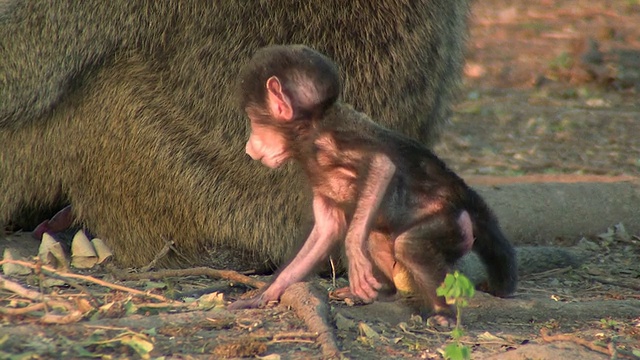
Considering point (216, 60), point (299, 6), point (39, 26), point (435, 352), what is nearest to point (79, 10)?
point (39, 26)

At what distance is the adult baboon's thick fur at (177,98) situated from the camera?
12.9 feet

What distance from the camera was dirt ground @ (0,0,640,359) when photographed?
109 inches

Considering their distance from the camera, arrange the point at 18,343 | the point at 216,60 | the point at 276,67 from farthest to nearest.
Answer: the point at 216,60 → the point at 276,67 → the point at 18,343

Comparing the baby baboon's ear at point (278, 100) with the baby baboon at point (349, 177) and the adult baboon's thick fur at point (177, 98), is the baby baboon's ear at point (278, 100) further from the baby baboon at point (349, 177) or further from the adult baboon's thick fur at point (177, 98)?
the adult baboon's thick fur at point (177, 98)

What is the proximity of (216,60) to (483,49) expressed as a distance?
525cm

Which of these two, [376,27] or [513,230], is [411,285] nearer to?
[376,27]

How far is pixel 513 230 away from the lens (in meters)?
4.81

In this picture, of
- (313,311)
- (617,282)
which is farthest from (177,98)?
(617,282)

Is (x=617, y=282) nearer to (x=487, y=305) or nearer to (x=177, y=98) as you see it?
(x=487, y=305)

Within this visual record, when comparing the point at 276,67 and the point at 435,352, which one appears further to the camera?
the point at 276,67

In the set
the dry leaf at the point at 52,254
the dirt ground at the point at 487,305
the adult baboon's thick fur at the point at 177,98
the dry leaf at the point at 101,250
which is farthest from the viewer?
the dry leaf at the point at 101,250

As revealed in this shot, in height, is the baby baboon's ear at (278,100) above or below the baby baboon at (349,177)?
above

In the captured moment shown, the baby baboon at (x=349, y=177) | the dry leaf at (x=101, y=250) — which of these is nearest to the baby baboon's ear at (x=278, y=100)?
the baby baboon at (x=349, y=177)

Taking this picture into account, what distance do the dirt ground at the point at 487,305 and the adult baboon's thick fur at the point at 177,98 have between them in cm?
26
